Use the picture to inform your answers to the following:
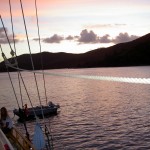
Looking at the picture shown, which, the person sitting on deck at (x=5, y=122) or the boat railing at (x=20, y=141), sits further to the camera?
the person sitting on deck at (x=5, y=122)

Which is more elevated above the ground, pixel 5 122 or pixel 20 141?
pixel 5 122

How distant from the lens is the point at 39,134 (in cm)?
1747

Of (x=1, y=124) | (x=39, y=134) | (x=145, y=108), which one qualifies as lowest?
(x=145, y=108)

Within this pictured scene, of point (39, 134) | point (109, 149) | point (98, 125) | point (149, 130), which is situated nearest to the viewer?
point (39, 134)

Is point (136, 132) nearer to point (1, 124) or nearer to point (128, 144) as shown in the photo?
point (128, 144)

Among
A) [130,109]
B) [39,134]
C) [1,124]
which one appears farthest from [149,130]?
[1,124]

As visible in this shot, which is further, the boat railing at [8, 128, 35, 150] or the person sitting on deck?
the person sitting on deck

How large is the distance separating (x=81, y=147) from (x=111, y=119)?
1992cm

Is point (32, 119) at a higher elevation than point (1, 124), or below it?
below

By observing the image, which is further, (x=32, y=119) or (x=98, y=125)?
(x=32, y=119)

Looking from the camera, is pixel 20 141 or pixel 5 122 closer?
pixel 20 141

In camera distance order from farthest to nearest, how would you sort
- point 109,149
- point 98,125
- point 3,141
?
point 98,125 → point 109,149 → point 3,141

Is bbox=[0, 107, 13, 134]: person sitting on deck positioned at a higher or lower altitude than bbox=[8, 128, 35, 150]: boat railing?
higher

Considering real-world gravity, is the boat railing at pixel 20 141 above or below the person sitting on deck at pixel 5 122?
below
